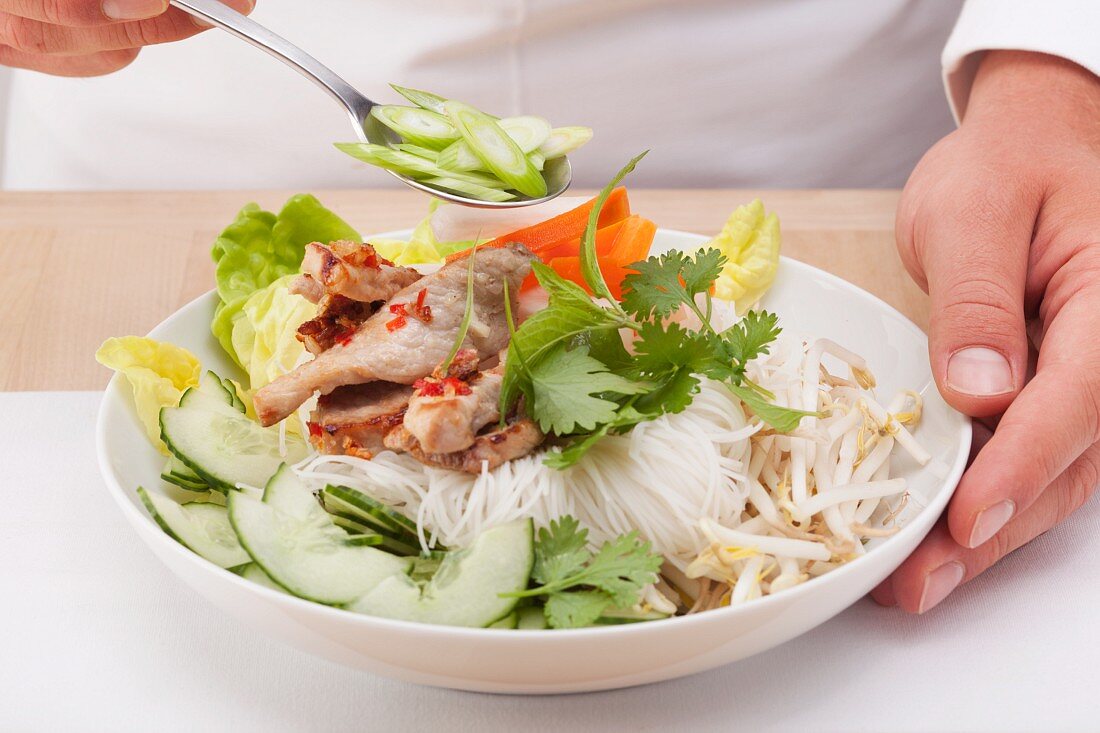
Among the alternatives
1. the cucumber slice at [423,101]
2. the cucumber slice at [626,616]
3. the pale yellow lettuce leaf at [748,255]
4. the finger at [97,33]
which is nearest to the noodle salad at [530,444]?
the cucumber slice at [626,616]

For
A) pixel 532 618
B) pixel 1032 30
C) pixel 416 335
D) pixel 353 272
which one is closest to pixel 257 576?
pixel 532 618

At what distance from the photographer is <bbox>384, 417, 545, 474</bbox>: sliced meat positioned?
2.12 meters

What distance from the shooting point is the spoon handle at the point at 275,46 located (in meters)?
2.39

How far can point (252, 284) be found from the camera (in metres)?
3.10

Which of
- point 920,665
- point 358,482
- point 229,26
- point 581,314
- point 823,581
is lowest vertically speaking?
point 920,665

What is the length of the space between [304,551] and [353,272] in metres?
0.71

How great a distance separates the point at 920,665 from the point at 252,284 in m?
2.11

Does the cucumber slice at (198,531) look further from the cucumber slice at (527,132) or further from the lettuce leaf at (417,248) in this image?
the lettuce leaf at (417,248)

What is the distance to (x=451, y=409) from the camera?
6.73ft

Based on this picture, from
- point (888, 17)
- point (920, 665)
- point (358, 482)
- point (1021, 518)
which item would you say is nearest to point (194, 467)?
point (358, 482)

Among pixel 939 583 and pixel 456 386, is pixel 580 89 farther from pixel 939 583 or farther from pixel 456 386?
pixel 939 583

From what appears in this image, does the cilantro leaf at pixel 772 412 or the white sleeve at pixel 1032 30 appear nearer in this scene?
the cilantro leaf at pixel 772 412

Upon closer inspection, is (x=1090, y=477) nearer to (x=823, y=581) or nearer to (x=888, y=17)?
(x=823, y=581)

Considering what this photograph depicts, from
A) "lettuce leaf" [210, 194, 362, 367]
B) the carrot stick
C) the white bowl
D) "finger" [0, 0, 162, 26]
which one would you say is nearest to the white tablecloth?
the white bowl
